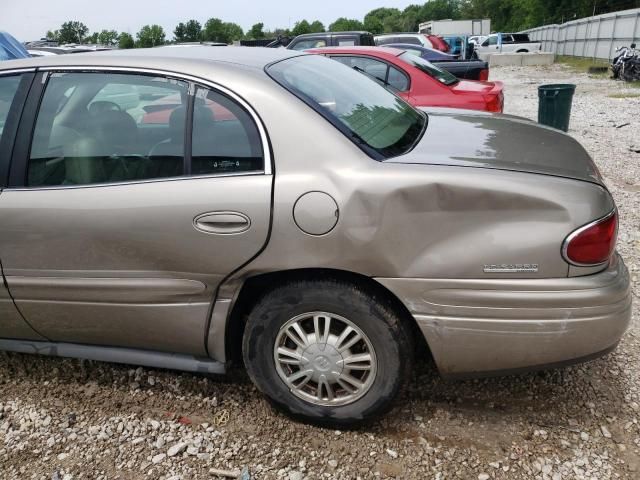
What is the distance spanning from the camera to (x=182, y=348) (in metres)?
2.50

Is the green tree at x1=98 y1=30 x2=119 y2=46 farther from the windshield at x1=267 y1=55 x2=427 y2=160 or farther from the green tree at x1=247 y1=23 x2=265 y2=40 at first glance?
the windshield at x1=267 y1=55 x2=427 y2=160

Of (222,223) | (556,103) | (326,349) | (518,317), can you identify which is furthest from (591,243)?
(556,103)

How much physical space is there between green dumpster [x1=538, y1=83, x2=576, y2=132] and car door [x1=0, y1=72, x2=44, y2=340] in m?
8.05

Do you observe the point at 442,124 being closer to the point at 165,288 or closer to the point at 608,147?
the point at 165,288

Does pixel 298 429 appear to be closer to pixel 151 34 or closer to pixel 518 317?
pixel 518 317

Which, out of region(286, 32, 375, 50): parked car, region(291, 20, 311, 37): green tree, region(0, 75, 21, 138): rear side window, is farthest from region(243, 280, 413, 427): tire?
region(291, 20, 311, 37): green tree

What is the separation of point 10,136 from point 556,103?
8.32 meters

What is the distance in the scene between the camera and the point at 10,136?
8.15ft

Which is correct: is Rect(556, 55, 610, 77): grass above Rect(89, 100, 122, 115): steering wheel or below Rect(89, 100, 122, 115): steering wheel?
below

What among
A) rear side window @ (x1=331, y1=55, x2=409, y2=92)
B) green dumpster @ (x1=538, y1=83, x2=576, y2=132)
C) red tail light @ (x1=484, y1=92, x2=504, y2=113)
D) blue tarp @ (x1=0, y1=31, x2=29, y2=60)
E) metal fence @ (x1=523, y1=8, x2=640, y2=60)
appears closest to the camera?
red tail light @ (x1=484, y1=92, x2=504, y2=113)

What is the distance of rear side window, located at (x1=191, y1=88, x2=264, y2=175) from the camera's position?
2.24 metres

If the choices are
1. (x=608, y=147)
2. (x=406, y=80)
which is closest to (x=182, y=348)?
(x=406, y=80)

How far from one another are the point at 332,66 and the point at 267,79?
3.04 ft

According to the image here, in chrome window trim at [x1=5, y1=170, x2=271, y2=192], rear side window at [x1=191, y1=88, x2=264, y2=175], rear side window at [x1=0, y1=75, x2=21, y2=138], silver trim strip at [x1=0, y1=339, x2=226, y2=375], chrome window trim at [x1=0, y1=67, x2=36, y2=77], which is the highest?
chrome window trim at [x1=0, y1=67, x2=36, y2=77]
